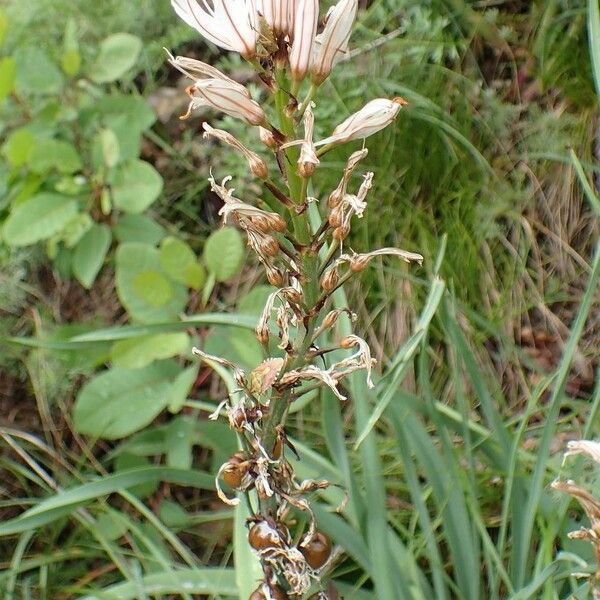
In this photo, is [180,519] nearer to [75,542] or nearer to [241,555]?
[75,542]

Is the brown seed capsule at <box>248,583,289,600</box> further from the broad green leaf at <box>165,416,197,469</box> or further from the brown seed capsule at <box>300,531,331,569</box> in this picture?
the broad green leaf at <box>165,416,197,469</box>

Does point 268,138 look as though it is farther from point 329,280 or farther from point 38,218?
point 38,218

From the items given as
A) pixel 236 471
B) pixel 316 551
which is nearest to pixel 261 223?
pixel 236 471

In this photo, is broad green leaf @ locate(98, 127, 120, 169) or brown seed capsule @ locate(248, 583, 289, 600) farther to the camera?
broad green leaf @ locate(98, 127, 120, 169)

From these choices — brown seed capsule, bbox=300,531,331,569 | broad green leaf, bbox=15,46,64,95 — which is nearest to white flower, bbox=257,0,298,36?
brown seed capsule, bbox=300,531,331,569

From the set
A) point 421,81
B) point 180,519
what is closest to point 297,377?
point 180,519

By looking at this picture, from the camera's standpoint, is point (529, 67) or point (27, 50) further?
point (529, 67)

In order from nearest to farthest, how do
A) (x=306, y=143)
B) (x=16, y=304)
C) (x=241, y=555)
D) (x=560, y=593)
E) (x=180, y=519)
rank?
(x=306, y=143) < (x=241, y=555) < (x=560, y=593) < (x=180, y=519) < (x=16, y=304)
